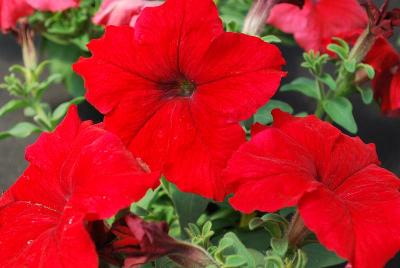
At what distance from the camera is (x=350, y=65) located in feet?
2.75

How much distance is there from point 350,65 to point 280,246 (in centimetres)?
34

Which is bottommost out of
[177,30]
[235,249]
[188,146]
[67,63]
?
[67,63]

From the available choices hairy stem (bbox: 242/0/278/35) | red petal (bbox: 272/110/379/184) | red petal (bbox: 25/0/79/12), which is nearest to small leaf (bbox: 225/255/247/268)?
red petal (bbox: 272/110/379/184)

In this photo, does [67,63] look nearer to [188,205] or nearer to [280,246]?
[188,205]

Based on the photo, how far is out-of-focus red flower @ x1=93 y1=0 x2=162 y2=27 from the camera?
93 cm

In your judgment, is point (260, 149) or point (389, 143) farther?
point (389, 143)

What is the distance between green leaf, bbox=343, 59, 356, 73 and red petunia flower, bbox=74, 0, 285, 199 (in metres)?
0.26

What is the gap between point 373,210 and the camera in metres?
0.57

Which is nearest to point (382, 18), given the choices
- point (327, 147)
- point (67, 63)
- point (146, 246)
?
point (327, 147)

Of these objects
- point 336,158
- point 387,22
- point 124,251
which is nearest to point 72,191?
point 124,251

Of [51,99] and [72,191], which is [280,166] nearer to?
[72,191]

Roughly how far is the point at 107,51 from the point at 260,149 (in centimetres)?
21

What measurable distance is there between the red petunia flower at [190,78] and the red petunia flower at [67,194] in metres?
0.05

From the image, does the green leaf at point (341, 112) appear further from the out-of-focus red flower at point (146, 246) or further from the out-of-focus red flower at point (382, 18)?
the out-of-focus red flower at point (146, 246)
